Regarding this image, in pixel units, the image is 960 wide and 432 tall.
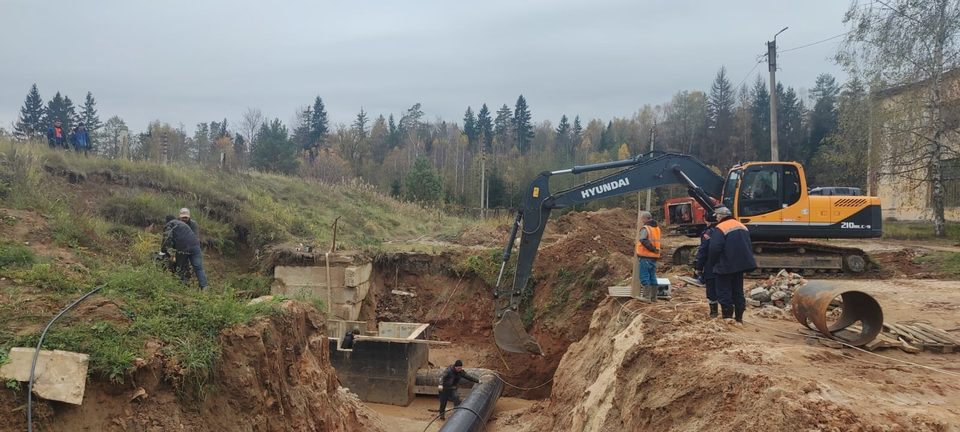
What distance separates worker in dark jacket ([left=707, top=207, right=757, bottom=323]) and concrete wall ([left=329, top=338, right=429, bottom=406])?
7826 mm

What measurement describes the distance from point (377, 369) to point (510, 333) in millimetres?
4036

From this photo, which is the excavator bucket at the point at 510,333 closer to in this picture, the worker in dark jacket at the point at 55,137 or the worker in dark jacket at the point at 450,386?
the worker in dark jacket at the point at 450,386

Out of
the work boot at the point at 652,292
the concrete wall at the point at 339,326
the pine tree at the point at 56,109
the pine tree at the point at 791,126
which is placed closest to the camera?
the work boot at the point at 652,292

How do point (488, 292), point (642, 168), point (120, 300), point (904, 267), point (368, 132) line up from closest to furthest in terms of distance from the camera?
point (120, 300) → point (642, 168) → point (904, 267) → point (488, 292) → point (368, 132)

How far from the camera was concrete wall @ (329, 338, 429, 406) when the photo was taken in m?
13.0

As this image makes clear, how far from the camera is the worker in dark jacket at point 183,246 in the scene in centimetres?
910

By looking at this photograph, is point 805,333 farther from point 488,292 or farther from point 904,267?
point 488,292

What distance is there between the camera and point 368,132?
260 feet

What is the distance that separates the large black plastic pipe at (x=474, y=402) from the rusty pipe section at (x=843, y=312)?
5.41 meters

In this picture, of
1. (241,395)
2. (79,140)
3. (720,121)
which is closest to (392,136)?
(720,121)

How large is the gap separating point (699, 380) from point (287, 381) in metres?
4.68

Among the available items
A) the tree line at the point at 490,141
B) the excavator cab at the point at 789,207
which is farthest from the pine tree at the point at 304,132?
the excavator cab at the point at 789,207

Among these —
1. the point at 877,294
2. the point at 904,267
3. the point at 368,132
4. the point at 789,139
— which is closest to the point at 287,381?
the point at 877,294

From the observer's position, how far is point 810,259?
43.8 ft
